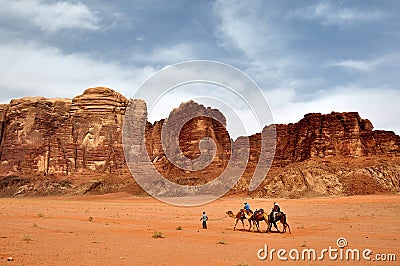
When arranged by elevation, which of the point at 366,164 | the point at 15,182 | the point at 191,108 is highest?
the point at 191,108

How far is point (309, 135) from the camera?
89438 millimetres

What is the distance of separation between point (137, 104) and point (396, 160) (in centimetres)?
6907

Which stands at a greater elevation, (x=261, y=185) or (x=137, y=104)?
(x=137, y=104)

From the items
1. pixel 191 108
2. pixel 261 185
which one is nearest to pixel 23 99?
pixel 191 108

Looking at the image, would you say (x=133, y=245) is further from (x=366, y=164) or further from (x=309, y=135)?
(x=309, y=135)

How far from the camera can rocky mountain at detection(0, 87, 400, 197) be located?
6875cm

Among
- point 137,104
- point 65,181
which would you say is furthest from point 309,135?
point 65,181

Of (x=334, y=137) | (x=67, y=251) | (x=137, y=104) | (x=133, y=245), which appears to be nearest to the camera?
(x=67, y=251)

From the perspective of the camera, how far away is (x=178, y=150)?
101188 mm

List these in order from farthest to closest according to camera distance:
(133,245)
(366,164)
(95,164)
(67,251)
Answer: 1. (95,164)
2. (366,164)
3. (133,245)
4. (67,251)

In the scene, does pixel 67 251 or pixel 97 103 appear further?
pixel 97 103

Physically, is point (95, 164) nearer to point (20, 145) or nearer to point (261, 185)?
point (20, 145)

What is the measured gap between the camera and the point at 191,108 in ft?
323

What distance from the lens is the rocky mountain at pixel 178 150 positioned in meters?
68.8
